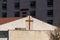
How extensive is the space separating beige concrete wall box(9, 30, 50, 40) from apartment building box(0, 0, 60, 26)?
27.4m

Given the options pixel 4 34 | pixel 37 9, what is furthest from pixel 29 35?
pixel 37 9

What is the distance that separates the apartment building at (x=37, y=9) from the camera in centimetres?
5256

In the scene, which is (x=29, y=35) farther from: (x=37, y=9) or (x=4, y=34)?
(x=37, y=9)

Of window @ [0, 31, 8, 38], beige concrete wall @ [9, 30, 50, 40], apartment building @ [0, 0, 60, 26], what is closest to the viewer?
beige concrete wall @ [9, 30, 50, 40]

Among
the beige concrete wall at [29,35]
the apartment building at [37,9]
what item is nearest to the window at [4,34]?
the beige concrete wall at [29,35]

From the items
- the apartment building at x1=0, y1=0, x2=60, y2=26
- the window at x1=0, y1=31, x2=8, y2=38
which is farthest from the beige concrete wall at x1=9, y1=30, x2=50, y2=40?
the apartment building at x1=0, y1=0, x2=60, y2=26

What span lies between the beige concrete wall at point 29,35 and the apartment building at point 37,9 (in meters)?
27.4

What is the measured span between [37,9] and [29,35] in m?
28.7

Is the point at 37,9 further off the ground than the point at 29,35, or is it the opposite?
the point at 37,9

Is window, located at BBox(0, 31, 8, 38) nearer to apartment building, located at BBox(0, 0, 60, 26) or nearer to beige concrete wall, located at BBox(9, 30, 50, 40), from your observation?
beige concrete wall, located at BBox(9, 30, 50, 40)

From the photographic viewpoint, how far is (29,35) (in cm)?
2469

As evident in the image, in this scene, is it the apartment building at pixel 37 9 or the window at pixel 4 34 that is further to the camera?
the apartment building at pixel 37 9

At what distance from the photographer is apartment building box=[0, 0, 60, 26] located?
172ft

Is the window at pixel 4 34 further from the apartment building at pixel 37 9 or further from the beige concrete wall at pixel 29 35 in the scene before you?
the apartment building at pixel 37 9
